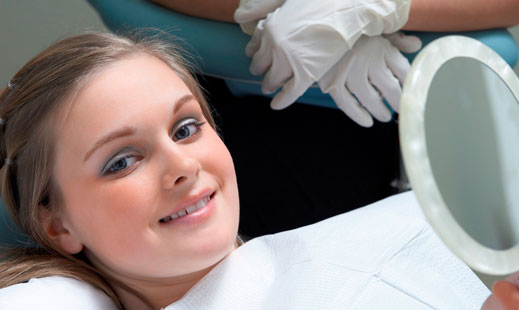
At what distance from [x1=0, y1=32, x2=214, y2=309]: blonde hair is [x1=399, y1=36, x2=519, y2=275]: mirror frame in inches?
18.6

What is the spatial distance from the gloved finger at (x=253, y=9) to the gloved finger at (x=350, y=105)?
0.65 ft

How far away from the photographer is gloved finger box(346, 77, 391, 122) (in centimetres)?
116

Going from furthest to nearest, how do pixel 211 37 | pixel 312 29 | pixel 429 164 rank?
pixel 211 37
pixel 312 29
pixel 429 164

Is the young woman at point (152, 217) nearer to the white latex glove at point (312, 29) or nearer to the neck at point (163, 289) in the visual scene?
the neck at point (163, 289)

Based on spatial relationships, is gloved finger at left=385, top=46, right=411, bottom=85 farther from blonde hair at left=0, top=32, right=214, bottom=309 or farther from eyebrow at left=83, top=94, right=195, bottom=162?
eyebrow at left=83, top=94, right=195, bottom=162

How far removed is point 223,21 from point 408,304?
27.5 inches

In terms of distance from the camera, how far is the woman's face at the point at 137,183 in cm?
79

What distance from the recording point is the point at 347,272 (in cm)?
86

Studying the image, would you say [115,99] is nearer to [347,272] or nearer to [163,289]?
[163,289]

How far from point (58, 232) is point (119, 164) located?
16 cm

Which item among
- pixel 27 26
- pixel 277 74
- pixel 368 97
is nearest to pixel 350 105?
pixel 368 97

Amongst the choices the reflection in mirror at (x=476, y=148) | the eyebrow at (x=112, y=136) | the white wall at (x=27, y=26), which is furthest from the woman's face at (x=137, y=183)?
the white wall at (x=27, y=26)

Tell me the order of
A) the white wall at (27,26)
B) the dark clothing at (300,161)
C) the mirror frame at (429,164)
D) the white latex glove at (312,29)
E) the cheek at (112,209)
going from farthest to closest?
the white wall at (27,26) → the dark clothing at (300,161) → the white latex glove at (312,29) → the cheek at (112,209) → the mirror frame at (429,164)

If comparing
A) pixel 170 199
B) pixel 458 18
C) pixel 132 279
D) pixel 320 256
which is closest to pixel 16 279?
pixel 132 279
